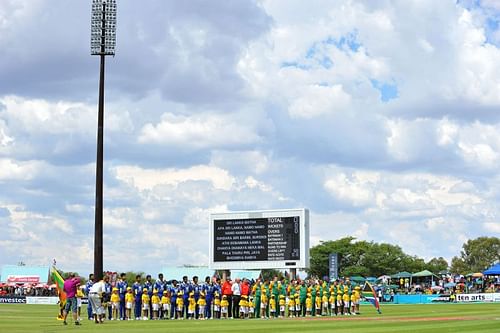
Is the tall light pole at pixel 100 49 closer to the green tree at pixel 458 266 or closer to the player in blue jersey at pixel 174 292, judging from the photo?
the player in blue jersey at pixel 174 292

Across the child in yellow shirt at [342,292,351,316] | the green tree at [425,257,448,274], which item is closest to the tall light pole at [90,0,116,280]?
the child in yellow shirt at [342,292,351,316]

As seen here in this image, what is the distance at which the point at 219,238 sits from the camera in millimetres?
54438

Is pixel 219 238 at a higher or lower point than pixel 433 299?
higher

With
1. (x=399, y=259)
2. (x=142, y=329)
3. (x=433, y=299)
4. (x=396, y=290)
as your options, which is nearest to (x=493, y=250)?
(x=399, y=259)

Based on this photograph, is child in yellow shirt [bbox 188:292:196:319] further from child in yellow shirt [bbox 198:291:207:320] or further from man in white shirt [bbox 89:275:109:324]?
man in white shirt [bbox 89:275:109:324]

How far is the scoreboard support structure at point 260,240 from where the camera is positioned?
2039 inches

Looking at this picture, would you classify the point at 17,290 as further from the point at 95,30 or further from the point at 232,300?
the point at 232,300

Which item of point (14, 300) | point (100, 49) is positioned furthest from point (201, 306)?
point (14, 300)

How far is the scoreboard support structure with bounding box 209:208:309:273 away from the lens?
51781 mm

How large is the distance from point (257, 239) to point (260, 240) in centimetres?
22

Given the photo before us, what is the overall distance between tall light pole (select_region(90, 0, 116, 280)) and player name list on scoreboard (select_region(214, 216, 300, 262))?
354 inches

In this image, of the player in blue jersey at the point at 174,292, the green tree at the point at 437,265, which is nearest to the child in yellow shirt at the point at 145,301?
the player in blue jersey at the point at 174,292

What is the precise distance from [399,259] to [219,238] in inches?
2997

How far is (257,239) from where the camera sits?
5316cm
